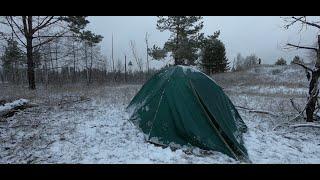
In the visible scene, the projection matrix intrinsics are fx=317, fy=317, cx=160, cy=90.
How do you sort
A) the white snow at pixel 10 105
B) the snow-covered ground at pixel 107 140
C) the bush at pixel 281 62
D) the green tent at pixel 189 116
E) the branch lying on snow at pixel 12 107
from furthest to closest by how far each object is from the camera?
the bush at pixel 281 62 < the white snow at pixel 10 105 < the branch lying on snow at pixel 12 107 < the green tent at pixel 189 116 < the snow-covered ground at pixel 107 140

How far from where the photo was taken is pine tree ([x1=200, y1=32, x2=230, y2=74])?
38.9 meters

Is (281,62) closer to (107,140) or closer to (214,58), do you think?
(214,58)

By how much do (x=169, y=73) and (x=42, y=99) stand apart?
7969mm

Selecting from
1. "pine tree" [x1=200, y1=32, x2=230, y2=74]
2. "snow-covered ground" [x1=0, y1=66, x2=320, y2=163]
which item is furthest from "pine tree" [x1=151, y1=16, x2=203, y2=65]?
"snow-covered ground" [x1=0, y1=66, x2=320, y2=163]

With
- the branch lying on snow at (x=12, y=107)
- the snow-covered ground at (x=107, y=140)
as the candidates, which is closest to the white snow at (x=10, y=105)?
the branch lying on snow at (x=12, y=107)

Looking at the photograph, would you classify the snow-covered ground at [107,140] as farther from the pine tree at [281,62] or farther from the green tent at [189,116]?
the pine tree at [281,62]

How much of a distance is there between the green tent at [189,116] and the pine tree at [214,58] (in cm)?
2966

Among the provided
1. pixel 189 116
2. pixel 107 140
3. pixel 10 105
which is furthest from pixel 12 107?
pixel 189 116

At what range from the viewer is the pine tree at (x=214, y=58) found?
3888 cm

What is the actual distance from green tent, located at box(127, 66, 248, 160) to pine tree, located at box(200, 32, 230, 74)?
97.3 ft

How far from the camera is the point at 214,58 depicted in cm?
4019
